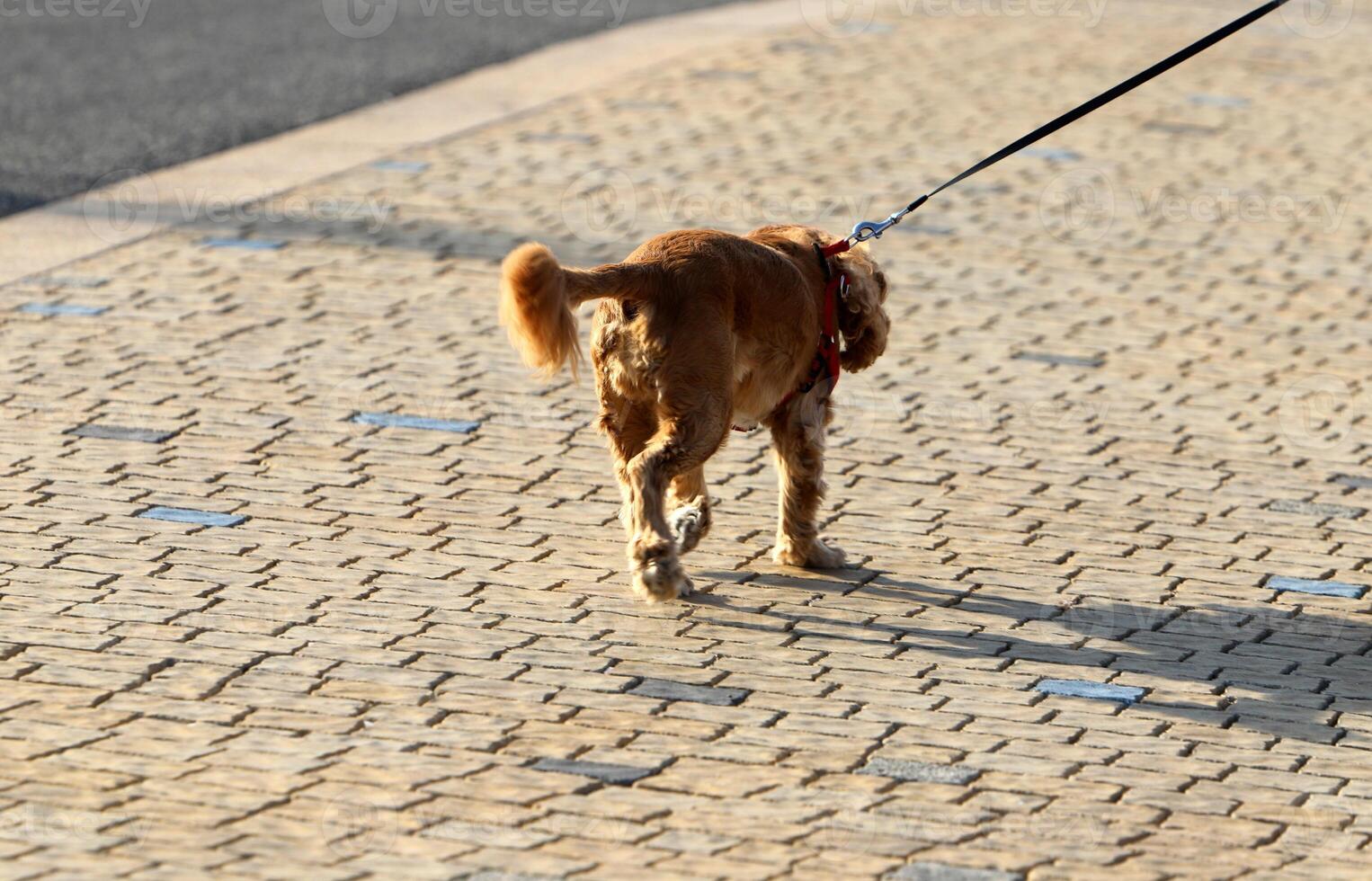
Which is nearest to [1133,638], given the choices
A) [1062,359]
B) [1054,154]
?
[1062,359]

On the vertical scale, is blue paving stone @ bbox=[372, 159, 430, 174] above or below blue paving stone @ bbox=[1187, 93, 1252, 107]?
above

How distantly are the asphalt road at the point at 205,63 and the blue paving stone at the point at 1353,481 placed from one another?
8183mm

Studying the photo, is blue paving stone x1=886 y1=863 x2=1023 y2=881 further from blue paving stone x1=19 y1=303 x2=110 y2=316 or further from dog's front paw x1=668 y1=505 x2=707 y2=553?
blue paving stone x1=19 y1=303 x2=110 y2=316

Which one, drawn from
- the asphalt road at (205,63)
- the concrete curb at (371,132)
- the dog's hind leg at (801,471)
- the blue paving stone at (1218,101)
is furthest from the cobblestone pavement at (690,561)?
the blue paving stone at (1218,101)

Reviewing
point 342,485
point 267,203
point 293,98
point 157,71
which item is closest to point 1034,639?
point 342,485

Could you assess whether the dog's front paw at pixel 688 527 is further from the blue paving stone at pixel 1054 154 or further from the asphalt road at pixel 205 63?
the blue paving stone at pixel 1054 154

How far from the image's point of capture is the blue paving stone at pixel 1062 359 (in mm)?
10117

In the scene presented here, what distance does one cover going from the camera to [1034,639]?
6824 mm

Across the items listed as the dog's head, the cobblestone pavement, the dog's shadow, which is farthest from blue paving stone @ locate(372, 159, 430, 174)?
the dog's shadow

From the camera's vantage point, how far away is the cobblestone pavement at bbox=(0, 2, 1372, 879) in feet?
17.6

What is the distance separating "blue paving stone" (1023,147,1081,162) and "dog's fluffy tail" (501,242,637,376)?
8.79 metres

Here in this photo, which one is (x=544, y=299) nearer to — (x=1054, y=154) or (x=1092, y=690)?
(x=1092, y=690)

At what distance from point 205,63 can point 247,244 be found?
17.3 ft

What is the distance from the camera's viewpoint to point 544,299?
20.5 ft
